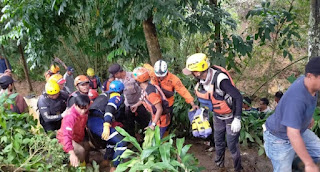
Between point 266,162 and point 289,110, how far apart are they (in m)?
2.47

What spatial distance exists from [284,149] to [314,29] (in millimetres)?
2607

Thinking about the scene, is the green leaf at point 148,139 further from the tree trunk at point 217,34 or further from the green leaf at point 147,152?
the tree trunk at point 217,34

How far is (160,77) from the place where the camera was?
14.6ft

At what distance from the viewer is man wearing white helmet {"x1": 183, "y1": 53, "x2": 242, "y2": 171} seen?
3578 mm

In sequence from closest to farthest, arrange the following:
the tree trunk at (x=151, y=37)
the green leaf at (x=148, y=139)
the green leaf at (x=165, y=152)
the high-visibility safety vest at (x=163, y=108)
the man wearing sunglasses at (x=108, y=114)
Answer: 1. the green leaf at (x=165, y=152)
2. the green leaf at (x=148, y=139)
3. the man wearing sunglasses at (x=108, y=114)
4. the high-visibility safety vest at (x=163, y=108)
5. the tree trunk at (x=151, y=37)

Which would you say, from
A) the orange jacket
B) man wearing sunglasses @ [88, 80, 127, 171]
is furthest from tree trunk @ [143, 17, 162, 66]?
man wearing sunglasses @ [88, 80, 127, 171]

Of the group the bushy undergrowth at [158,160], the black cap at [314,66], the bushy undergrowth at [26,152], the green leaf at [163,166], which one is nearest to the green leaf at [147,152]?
the bushy undergrowth at [158,160]

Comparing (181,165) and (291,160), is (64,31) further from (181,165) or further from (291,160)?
(291,160)

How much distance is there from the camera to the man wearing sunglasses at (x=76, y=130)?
357 centimetres

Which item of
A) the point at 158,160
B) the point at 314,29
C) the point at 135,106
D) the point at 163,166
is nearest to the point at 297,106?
the point at 163,166

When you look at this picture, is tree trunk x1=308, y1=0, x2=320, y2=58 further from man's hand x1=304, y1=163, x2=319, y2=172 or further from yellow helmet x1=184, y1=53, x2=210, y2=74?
man's hand x1=304, y1=163, x2=319, y2=172

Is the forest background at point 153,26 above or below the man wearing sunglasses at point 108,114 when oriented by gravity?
above

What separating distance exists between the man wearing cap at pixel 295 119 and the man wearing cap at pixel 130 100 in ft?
8.91

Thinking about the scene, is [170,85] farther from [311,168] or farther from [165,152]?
[311,168]
